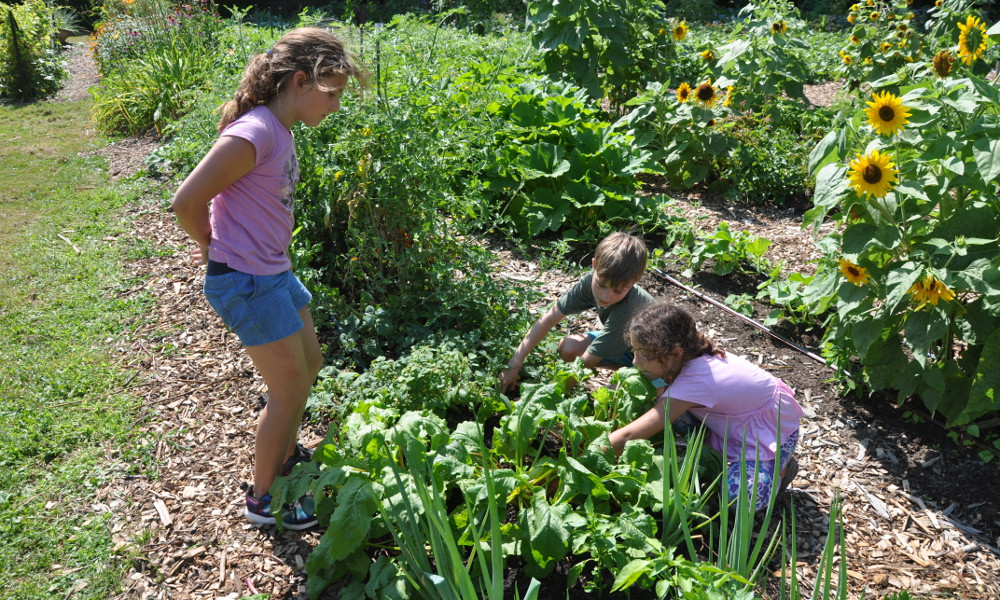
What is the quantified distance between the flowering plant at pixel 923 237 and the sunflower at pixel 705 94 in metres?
2.33

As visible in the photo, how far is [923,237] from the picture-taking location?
2.89m

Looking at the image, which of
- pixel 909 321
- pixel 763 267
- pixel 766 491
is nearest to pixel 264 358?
pixel 766 491

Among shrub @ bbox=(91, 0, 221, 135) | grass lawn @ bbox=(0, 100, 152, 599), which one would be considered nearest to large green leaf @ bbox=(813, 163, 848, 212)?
grass lawn @ bbox=(0, 100, 152, 599)

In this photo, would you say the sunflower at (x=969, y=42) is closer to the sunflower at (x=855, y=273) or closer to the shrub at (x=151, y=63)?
the sunflower at (x=855, y=273)

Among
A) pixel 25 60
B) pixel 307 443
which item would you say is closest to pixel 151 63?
pixel 25 60

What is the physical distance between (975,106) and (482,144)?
8.66 feet

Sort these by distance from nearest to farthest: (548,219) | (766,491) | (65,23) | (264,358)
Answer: (264,358)
(766,491)
(548,219)
(65,23)

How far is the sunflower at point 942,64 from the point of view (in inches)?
124

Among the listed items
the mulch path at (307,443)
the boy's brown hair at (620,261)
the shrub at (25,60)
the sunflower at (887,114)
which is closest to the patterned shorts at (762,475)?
the mulch path at (307,443)

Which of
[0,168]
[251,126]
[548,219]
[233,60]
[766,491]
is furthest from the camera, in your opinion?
[0,168]

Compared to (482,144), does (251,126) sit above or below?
above

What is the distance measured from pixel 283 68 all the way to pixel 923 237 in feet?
8.46

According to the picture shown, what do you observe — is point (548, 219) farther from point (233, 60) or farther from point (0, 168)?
point (0, 168)

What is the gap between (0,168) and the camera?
6.44 metres
